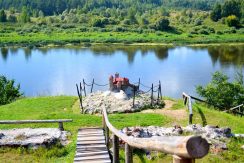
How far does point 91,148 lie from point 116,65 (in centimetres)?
4937

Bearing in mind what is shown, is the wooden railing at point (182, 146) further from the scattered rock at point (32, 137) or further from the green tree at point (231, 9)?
the green tree at point (231, 9)

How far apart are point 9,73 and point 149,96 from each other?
35854 mm

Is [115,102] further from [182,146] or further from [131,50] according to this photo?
[131,50]

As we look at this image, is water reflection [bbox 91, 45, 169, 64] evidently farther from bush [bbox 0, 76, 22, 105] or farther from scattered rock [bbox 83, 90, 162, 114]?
scattered rock [bbox 83, 90, 162, 114]

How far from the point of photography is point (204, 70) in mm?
57312

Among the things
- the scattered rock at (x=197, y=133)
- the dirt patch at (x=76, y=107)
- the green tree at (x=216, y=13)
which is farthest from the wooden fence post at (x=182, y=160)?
the green tree at (x=216, y=13)

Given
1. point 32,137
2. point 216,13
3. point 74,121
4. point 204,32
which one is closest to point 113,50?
point 204,32

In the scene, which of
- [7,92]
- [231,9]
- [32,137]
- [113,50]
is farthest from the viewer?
[231,9]

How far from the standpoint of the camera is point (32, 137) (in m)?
16.6

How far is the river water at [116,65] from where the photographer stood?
46.9m

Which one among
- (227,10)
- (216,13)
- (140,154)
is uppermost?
(227,10)

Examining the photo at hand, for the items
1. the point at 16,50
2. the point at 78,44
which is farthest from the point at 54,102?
the point at 78,44

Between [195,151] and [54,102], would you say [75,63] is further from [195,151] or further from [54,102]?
[195,151]

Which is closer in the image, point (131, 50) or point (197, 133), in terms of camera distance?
point (197, 133)
